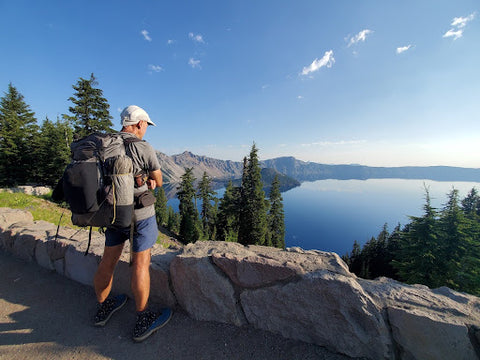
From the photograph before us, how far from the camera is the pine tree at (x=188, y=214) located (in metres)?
25.6

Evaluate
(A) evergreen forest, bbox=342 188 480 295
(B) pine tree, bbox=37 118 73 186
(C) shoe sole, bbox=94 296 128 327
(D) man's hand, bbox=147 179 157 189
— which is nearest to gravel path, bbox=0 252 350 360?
(C) shoe sole, bbox=94 296 128 327

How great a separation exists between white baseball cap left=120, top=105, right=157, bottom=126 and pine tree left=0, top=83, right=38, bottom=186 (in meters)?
24.7

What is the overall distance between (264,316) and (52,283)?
12.5 feet

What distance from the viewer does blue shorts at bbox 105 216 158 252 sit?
2.09 meters

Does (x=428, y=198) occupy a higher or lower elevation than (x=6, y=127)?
lower

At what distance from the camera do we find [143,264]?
2152 millimetres

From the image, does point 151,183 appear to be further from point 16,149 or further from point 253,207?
point 16,149

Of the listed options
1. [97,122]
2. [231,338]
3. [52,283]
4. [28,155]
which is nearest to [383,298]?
[231,338]

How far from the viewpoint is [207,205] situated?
28.4m

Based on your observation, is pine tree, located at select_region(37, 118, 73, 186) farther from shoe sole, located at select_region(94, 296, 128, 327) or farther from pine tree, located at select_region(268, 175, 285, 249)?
pine tree, located at select_region(268, 175, 285, 249)

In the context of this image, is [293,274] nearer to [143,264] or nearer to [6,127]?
[143,264]

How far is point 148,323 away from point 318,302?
206 cm

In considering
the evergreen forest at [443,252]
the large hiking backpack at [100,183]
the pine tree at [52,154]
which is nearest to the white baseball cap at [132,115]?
the large hiking backpack at [100,183]

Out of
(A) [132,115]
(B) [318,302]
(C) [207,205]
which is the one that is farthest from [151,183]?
(C) [207,205]
